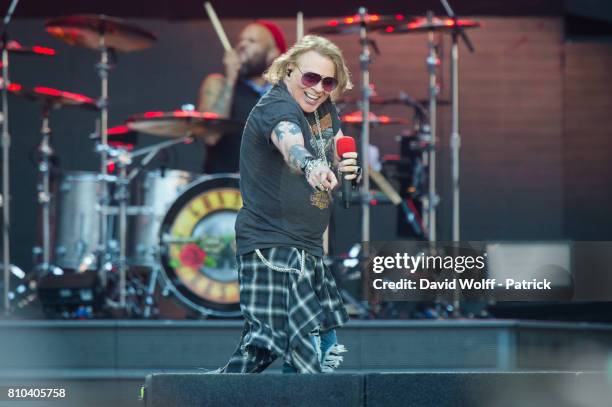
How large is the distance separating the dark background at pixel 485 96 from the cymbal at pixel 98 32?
0.89m

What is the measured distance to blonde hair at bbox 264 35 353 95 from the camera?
363 cm

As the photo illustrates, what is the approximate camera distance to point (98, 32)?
7.59 metres

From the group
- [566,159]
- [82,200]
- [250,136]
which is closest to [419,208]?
[566,159]

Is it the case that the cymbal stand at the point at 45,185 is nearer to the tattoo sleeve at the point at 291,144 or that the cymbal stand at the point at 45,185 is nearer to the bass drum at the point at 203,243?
the bass drum at the point at 203,243

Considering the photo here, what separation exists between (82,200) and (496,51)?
3.64 m

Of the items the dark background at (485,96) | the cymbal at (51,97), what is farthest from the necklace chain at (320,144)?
the dark background at (485,96)

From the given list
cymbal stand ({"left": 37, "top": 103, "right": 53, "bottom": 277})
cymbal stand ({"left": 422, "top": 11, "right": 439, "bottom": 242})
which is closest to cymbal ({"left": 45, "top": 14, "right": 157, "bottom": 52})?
cymbal stand ({"left": 37, "top": 103, "right": 53, "bottom": 277})

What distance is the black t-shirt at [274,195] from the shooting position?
356 centimetres

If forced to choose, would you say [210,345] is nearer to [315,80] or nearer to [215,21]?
[315,80]

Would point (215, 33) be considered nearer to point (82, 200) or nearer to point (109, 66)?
point (109, 66)

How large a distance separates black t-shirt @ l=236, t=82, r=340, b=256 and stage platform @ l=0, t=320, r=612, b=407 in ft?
9.13

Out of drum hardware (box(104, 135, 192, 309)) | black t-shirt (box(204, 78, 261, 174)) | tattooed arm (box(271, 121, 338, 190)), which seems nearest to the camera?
tattooed arm (box(271, 121, 338, 190))

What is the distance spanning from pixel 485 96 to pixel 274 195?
5.50 metres

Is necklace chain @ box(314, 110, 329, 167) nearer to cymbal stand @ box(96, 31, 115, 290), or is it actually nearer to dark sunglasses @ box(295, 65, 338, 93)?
dark sunglasses @ box(295, 65, 338, 93)
